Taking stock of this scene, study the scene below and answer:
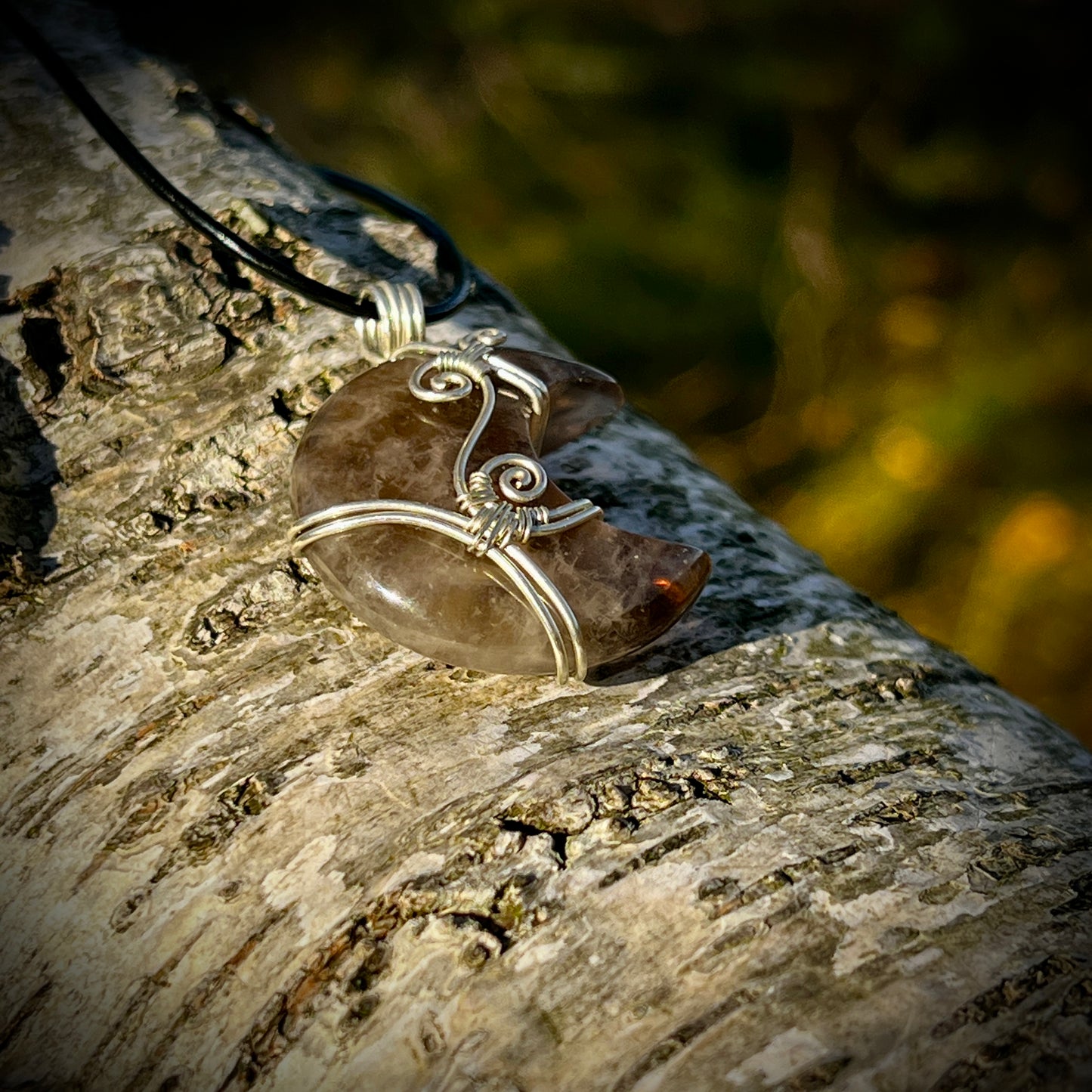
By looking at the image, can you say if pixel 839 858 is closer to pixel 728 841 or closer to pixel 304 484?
pixel 728 841

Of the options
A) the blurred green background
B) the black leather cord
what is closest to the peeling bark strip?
the black leather cord

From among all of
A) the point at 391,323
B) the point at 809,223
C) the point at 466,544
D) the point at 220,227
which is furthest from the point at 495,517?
the point at 809,223

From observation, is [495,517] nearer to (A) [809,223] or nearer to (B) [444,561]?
(B) [444,561]

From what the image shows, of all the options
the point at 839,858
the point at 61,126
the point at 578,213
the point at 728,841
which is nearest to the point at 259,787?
the point at 728,841

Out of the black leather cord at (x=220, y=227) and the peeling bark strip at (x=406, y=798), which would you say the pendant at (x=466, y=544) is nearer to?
the peeling bark strip at (x=406, y=798)

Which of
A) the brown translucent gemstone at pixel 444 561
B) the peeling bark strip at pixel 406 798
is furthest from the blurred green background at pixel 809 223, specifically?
the brown translucent gemstone at pixel 444 561

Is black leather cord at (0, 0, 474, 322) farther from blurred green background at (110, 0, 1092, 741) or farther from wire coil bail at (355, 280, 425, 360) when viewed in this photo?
blurred green background at (110, 0, 1092, 741)

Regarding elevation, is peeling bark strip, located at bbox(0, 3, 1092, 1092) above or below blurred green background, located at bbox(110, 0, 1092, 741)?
below
